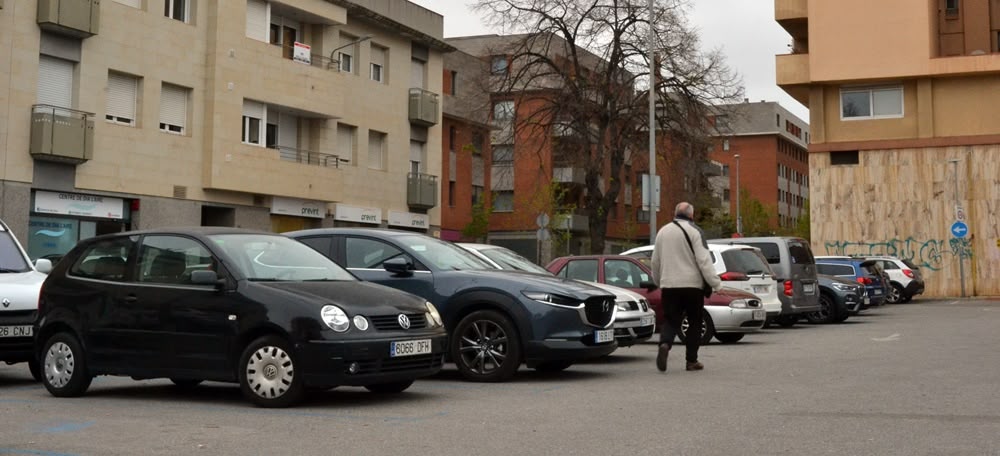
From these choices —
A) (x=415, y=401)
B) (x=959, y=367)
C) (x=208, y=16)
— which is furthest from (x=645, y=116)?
(x=415, y=401)

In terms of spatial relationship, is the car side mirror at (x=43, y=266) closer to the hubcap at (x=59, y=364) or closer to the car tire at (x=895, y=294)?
the hubcap at (x=59, y=364)

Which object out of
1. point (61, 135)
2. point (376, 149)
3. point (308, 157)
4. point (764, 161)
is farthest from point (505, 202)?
point (764, 161)

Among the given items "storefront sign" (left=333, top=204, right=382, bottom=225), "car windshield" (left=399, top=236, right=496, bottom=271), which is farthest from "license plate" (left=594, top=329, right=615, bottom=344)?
"storefront sign" (left=333, top=204, right=382, bottom=225)

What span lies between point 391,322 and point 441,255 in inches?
118

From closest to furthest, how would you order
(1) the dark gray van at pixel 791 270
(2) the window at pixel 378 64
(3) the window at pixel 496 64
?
(1) the dark gray van at pixel 791 270 < (3) the window at pixel 496 64 < (2) the window at pixel 378 64

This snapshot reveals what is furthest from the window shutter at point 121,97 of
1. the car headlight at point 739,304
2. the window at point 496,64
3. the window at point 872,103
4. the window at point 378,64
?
Answer: the window at point 872,103

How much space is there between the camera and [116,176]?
100 feet

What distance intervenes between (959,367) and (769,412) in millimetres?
4978

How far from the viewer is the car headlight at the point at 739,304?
17.0m

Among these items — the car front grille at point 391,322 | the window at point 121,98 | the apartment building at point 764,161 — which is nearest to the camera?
the car front grille at point 391,322

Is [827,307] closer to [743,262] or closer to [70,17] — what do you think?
[743,262]

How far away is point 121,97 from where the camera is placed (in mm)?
31047

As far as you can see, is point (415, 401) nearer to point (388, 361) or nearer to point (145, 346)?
point (388, 361)

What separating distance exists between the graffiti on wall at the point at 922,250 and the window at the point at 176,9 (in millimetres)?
25919
